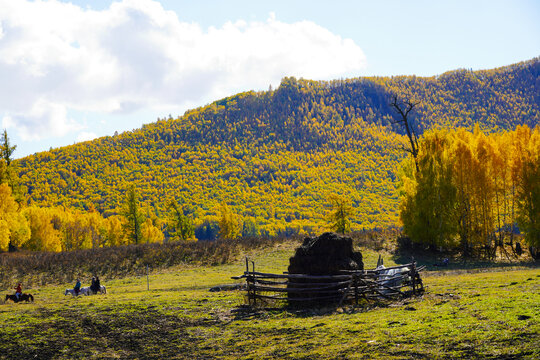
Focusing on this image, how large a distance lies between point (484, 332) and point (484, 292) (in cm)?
655

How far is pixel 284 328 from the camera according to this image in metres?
16.1

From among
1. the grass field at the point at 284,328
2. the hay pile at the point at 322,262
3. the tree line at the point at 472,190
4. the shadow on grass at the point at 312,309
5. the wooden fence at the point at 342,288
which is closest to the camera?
the grass field at the point at 284,328

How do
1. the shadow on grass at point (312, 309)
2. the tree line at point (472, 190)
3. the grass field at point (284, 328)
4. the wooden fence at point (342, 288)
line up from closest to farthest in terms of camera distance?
the grass field at point (284, 328) → the shadow on grass at point (312, 309) → the wooden fence at point (342, 288) → the tree line at point (472, 190)

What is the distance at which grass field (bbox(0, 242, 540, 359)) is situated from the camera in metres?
12.0

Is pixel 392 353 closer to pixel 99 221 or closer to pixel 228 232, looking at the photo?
pixel 228 232

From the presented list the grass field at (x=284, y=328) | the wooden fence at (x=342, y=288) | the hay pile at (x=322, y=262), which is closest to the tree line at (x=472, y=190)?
the grass field at (x=284, y=328)

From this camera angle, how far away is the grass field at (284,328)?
12.0 m

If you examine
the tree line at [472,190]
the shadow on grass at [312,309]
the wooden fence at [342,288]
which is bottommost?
the shadow on grass at [312,309]

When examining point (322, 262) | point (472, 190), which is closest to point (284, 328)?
point (322, 262)

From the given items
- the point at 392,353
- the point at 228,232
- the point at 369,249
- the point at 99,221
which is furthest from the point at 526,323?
the point at 99,221

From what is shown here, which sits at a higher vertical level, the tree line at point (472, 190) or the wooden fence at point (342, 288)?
the tree line at point (472, 190)

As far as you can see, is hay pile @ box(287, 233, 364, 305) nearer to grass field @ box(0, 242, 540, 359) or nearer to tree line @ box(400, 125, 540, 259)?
grass field @ box(0, 242, 540, 359)

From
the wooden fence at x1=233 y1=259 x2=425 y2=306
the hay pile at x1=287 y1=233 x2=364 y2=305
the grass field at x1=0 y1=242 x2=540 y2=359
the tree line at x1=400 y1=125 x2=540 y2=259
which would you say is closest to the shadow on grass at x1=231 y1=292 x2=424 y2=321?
the grass field at x1=0 y1=242 x2=540 y2=359

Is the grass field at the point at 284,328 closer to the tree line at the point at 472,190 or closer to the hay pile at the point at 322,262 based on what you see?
the hay pile at the point at 322,262
